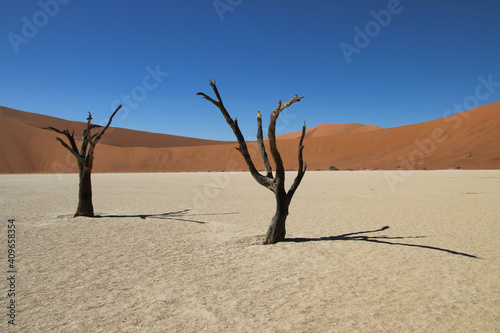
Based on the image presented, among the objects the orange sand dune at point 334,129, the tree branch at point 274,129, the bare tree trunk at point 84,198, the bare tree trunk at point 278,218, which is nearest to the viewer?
the tree branch at point 274,129

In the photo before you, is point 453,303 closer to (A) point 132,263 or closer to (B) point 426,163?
(A) point 132,263

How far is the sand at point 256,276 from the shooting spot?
10.5 feet

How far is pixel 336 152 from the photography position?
5584 cm

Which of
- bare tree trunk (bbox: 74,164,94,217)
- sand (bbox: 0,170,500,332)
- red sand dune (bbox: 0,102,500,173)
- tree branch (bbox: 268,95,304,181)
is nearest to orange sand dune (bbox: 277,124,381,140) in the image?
red sand dune (bbox: 0,102,500,173)

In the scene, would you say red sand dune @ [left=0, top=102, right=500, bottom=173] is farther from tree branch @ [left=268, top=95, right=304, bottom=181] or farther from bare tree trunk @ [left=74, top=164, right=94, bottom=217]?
bare tree trunk @ [left=74, top=164, right=94, bottom=217]

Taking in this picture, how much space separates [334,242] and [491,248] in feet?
9.25

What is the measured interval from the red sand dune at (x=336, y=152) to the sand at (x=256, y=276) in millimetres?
35117

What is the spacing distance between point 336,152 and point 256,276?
53875 millimetres

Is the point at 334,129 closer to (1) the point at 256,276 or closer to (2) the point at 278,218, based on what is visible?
(2) the point at 278,218

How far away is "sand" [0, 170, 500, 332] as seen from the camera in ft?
10.5

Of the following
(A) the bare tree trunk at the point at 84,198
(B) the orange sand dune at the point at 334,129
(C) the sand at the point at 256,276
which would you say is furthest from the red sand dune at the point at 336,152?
(B) the orange sand dune at the point at 334,129

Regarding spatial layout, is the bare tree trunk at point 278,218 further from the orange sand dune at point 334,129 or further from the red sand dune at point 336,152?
the orange sand dune at point 334,129

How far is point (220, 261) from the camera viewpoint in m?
5.19

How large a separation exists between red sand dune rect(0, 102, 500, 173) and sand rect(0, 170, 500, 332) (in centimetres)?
3512
